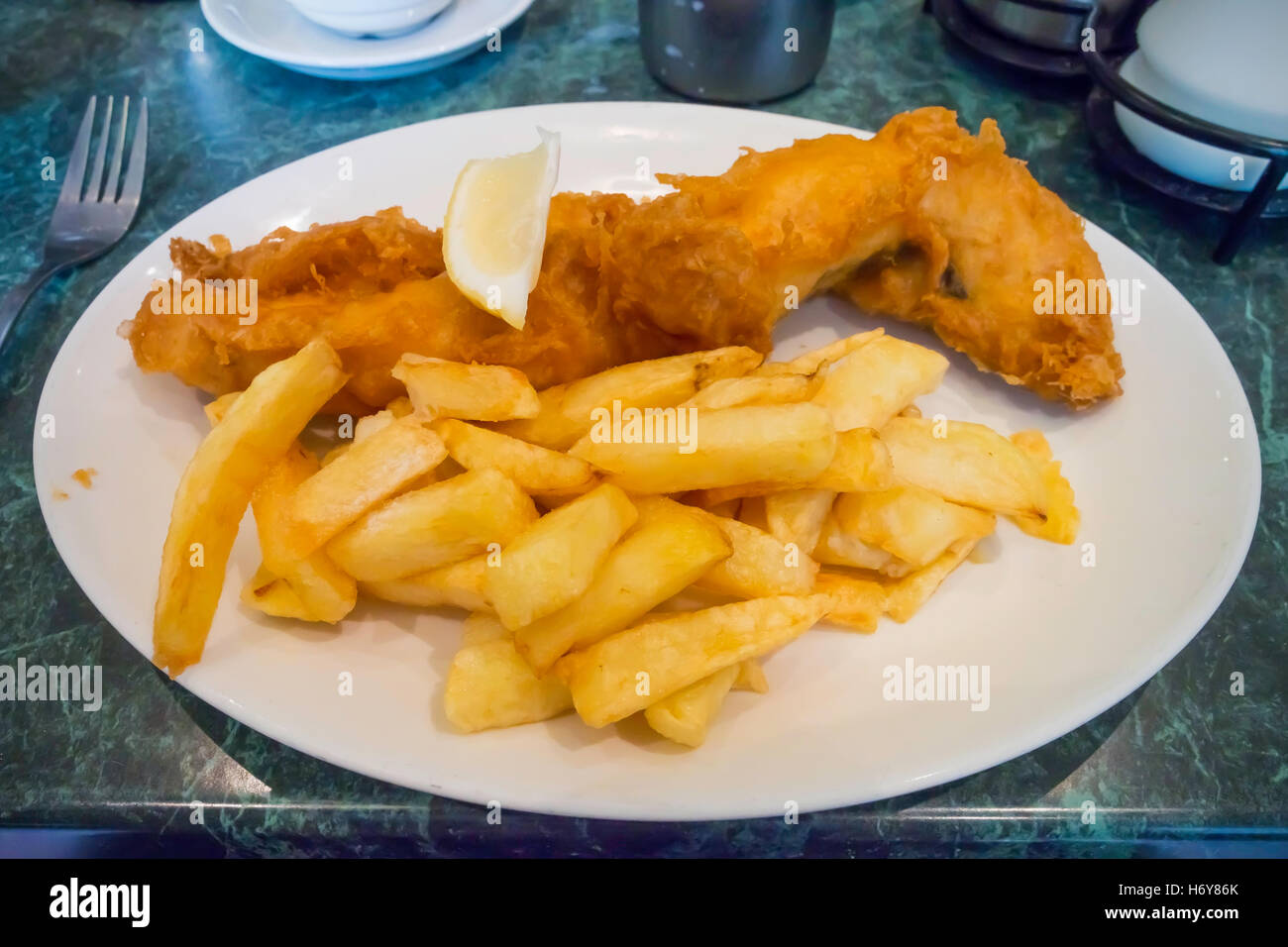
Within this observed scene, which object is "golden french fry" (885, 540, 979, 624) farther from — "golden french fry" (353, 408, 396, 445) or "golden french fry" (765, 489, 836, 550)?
"golden french fry" (353, 408, 396, 445)

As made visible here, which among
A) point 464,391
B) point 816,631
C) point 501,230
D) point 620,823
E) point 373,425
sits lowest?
point 620,823

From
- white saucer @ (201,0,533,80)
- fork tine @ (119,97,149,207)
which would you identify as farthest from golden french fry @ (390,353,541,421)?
white saucer @ (201,0,533,80)

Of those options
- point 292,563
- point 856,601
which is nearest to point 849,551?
point 856,601

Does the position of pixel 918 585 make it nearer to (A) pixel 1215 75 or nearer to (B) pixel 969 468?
(B) pixel 969 468

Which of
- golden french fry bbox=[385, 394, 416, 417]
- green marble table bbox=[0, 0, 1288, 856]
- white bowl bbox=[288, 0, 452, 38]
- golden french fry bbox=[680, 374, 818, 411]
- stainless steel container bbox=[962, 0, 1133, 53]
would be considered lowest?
green marble table bbox=[0, 0, 1288, 856]

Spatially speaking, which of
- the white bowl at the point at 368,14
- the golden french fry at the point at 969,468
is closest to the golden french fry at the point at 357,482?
the golden french fry at the point at 969,468
